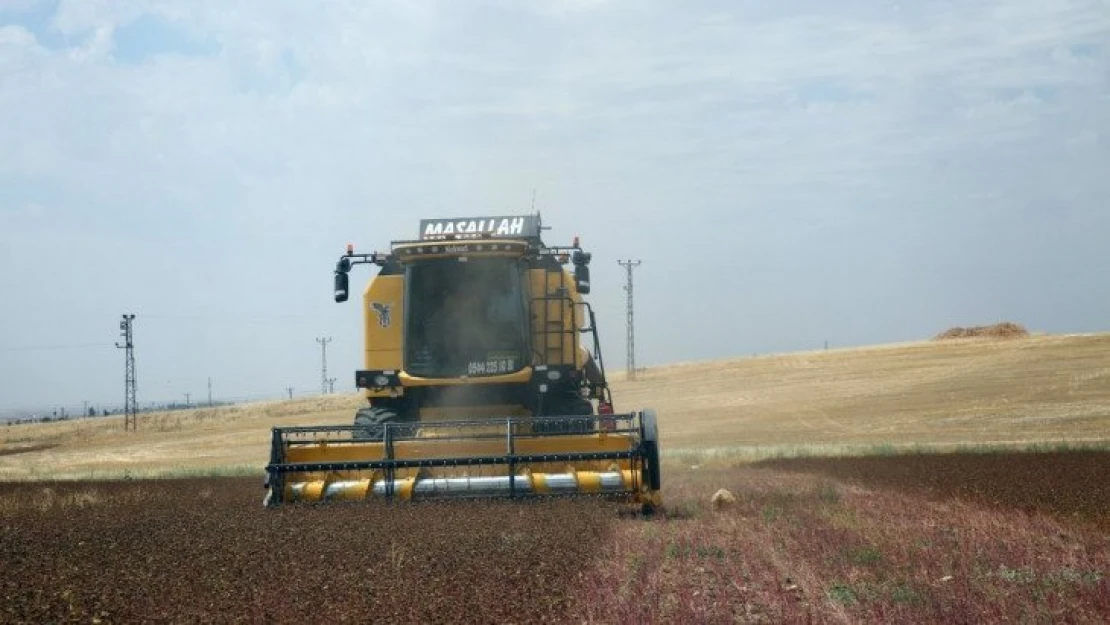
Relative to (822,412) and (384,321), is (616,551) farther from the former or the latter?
(822,412)

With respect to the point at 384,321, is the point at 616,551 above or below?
below

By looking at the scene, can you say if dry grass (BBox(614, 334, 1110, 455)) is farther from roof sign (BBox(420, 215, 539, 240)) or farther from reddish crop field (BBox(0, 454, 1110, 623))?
reddish crop field (BBox(0, 454, 1110, 623))

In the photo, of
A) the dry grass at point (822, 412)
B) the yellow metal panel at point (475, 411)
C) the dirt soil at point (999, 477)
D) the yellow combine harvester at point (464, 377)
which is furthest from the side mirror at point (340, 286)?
the dry grass at point (822, 412)

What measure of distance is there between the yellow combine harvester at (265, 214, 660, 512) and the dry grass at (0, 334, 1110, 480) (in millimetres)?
11238

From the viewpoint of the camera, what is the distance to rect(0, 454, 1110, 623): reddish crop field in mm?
7660

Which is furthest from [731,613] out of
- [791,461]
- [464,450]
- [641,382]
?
[641,382]

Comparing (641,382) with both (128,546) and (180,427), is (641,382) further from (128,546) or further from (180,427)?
(128,546)

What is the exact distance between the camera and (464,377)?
50.1 feet

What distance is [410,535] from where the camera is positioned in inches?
448

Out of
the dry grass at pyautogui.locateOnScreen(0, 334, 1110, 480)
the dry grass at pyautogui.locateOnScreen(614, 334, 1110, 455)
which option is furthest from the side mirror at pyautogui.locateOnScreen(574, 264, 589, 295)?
the dry grass at pyautogui.locateOnScreen(614, 334, 1110, 455)

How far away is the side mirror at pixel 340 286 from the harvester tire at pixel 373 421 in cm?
143

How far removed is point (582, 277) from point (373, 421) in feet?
10.3

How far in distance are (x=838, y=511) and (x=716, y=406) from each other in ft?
112

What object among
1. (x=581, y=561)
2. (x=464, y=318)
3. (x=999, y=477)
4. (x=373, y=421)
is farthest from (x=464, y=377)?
(x=999, y=477)
